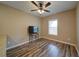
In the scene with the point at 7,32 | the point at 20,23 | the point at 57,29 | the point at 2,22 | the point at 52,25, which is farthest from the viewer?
the point at 52,25

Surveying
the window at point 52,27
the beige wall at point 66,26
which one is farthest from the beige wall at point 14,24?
the beige wall at point 66,26

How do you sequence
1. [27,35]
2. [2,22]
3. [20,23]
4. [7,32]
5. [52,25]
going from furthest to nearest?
[52,25]
[27,35]
[20,23]
[7,32]
[2,22]

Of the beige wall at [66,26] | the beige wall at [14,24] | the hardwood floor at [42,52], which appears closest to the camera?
the hardwood floor at [42,52]

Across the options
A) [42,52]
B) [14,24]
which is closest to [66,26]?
[42,52]

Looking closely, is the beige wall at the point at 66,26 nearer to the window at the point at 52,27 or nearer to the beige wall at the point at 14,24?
the window at the point at 52,27

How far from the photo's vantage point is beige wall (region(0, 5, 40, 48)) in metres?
3.47

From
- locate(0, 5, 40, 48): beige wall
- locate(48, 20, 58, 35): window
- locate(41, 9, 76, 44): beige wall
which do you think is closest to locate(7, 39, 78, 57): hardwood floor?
locate(0, 5, 40, 48): beige wall

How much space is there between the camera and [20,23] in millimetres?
4457

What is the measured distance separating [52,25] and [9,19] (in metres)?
3.20

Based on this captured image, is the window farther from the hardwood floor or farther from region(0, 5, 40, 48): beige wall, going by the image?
the hardwood floor

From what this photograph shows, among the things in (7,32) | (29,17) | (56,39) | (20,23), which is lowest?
(56,39)

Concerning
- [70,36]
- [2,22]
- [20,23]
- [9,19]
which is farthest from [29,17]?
[70,36]

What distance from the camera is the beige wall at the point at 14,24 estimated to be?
3473 mm

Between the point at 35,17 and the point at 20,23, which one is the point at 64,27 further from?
the point at 20,23
